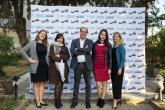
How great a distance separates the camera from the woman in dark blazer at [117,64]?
11.6 metres

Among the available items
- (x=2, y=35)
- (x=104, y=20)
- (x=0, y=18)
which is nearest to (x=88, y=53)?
(x=104, y=20)

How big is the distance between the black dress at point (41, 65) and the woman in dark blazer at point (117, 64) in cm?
184

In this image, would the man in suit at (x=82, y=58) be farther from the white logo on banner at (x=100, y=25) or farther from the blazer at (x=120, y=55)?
the white logo on banner at (x=100, y=25)

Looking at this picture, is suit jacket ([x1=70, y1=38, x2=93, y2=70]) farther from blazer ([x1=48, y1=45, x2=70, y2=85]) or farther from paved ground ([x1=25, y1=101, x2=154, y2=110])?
paved ground ([x1=25, y1=101, x2=154, y2=110])

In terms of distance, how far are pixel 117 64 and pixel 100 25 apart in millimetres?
2045

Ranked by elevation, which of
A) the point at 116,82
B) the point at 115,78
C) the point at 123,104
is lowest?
the point at 123,104

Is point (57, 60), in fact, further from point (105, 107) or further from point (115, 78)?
point (105, 107)

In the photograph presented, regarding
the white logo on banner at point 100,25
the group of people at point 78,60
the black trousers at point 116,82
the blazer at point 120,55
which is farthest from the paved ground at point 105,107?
the blazer at point 120,55

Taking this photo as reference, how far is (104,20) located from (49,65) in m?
2.56

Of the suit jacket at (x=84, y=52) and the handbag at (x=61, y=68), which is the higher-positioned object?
the suit jacket at (x=84, y=52)

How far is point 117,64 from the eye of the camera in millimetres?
11648

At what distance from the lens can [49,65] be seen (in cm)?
1176

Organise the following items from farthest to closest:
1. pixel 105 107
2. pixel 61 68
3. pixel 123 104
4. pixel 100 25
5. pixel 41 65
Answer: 1. pixel 100 25
2. pixel 123 104
3. pixel 105 107
4. pixel 61 68
5. pixel 41 65

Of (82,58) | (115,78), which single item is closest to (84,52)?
(82,58)
